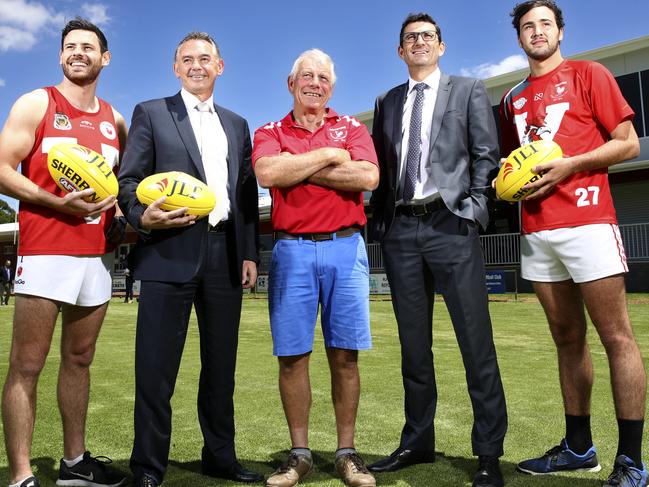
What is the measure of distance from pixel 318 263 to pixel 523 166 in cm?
127

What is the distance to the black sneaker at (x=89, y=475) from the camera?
3.39 metres

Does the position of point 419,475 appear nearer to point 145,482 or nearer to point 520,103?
point 145,482

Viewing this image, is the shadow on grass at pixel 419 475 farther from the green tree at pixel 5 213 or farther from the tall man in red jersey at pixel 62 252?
the green tree at pixel 5 213

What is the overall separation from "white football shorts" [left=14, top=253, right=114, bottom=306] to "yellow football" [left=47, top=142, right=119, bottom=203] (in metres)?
0.42

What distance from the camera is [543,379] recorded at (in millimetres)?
6320

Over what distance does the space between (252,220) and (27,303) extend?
4.45 feet

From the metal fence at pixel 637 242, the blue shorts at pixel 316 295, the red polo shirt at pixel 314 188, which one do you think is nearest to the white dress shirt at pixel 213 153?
the red polo shirt at pixel 314 188

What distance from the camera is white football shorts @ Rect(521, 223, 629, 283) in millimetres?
3254

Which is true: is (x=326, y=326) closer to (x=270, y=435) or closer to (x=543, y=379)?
(x=270, y=435)

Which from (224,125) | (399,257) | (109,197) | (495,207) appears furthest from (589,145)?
(109,197)

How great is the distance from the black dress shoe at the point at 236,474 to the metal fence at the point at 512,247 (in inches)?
586

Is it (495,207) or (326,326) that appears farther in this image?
(495,207)

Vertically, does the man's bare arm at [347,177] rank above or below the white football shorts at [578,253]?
above

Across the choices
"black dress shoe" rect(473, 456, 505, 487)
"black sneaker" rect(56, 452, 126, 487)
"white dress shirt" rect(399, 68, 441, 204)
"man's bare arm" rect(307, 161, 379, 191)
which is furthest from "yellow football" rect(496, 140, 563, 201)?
"black sneaker" rect(56, 452, 126, 487)
